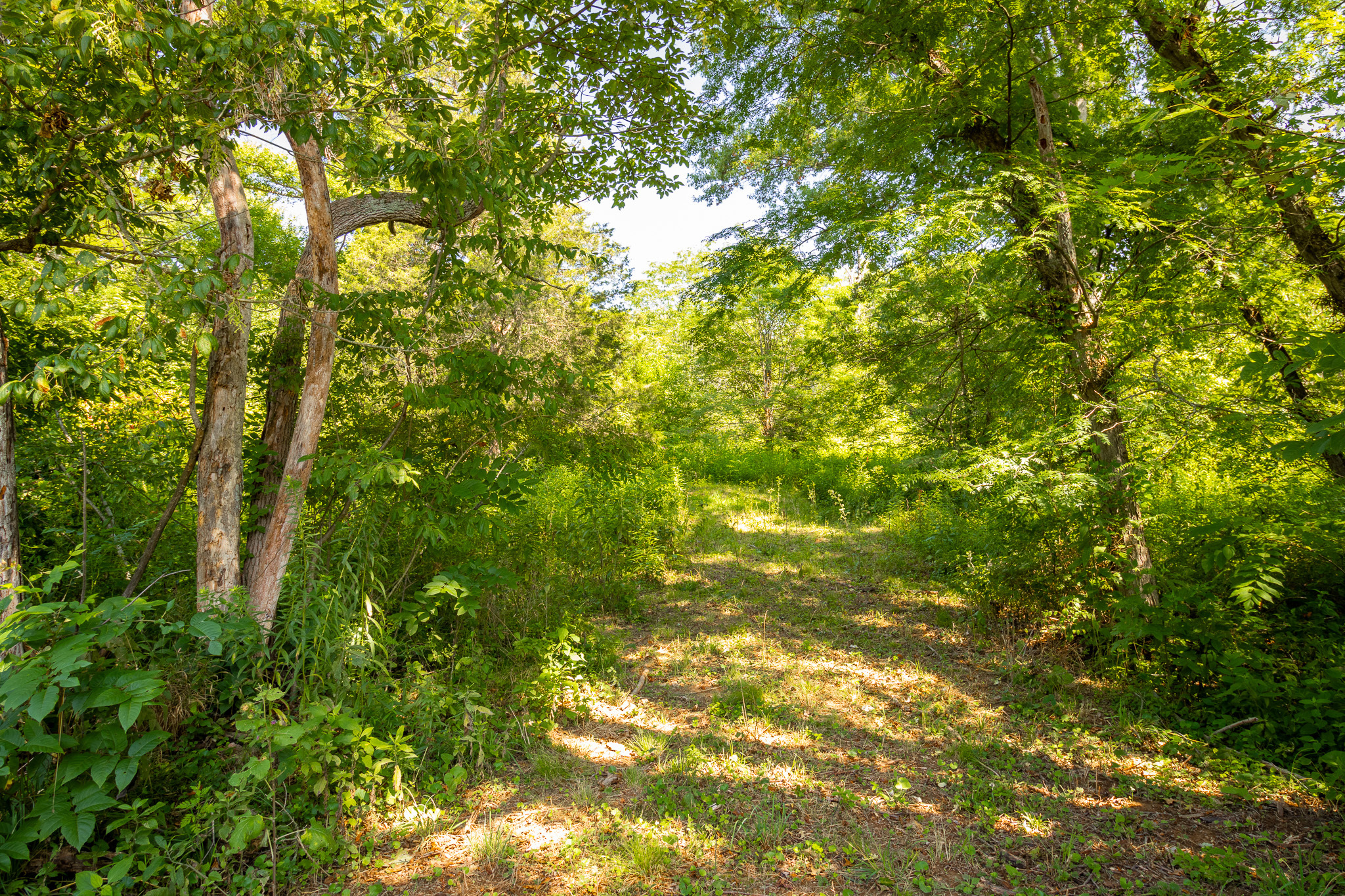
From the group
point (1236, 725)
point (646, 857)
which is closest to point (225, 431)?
point (646, 857)

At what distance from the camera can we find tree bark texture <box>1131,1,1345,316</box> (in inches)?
150

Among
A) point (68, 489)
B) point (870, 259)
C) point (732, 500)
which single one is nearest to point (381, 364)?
point (68, 489)

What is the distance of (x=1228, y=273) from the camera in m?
4.26

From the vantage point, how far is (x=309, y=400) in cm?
408

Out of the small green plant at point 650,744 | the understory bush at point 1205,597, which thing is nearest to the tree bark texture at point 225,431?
the small green plant at point 650,744

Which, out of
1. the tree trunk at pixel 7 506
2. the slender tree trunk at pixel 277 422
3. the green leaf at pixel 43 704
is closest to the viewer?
the green leaf at pixel 43 704

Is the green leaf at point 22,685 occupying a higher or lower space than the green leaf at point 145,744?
higher

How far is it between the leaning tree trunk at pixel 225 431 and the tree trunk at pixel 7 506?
78cm

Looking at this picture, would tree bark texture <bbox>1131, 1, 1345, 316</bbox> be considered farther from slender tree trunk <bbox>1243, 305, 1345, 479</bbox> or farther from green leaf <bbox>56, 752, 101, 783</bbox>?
green leaf <bbox>56, 752, 101, 783</bbox>

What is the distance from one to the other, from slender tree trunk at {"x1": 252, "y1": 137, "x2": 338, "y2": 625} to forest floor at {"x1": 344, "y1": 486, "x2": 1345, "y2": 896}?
1.97 meters


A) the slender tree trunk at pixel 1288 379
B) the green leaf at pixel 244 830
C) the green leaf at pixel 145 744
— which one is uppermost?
the slender tree trunk at pixel 1288 379

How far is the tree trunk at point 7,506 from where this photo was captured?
2.92 meters

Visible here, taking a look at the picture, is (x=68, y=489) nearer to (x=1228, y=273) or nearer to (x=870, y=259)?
(x=870, y=259)

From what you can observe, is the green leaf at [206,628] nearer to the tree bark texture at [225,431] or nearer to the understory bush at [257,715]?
the understory bush at [257,715]
